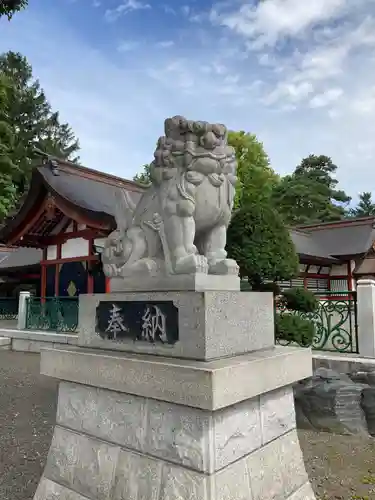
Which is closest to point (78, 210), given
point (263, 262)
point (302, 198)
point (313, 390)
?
point (263, 262)

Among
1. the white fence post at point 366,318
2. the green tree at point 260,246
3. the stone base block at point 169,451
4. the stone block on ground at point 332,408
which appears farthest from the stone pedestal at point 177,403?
the white fence post at point 366,318

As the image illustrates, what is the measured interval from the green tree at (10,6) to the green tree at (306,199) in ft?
72.6

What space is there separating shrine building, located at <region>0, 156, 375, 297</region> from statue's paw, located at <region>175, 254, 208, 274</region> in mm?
7092

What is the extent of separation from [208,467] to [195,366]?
0.47m

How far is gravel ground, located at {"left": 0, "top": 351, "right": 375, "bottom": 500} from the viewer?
2982mm

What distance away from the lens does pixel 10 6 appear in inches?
240

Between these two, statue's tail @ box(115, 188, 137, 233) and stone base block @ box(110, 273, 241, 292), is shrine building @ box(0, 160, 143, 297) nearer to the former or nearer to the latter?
statue's tail @ box(115, 188, 137, 233)

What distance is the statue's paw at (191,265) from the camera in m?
2.29

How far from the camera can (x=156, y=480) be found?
2.04m

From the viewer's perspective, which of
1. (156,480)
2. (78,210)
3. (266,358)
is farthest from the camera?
(78,210)

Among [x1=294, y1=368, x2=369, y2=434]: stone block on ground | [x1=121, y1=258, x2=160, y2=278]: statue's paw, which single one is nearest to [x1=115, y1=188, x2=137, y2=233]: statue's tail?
[x1=121, y1=258, x2=160, y2=278]: statue's paw

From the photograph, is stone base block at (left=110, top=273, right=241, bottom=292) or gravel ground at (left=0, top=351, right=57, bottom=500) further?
gravel ground at (left=0, top=351, right=57, bottom=500)

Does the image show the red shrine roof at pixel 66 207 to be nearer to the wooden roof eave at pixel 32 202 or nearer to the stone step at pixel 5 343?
the wooden roof eave at pixel 32 202

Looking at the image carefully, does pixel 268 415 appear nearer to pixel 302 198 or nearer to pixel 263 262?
pixel 263 262
